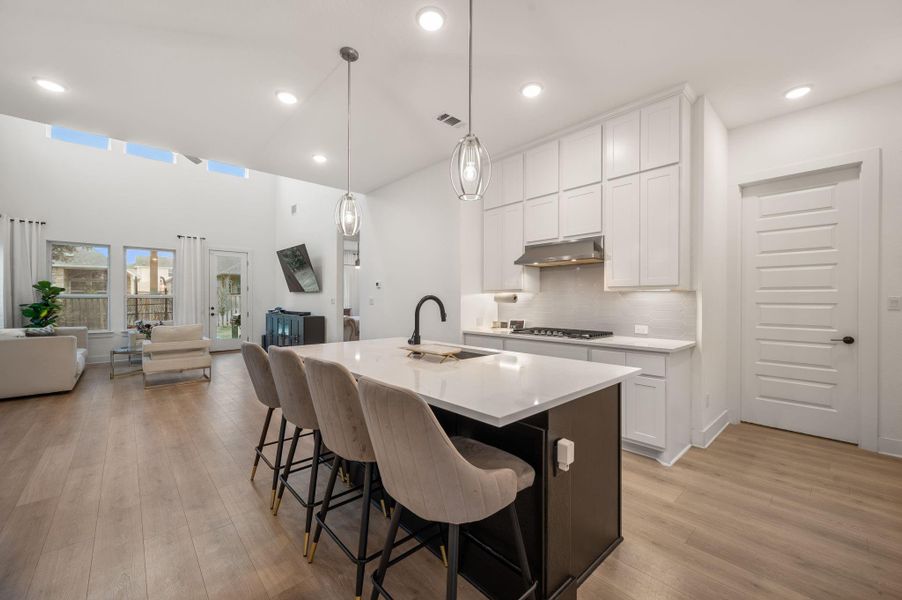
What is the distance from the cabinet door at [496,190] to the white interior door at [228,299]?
6727 mm

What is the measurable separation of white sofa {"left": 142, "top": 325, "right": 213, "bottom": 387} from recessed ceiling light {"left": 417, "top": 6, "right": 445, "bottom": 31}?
16.7 feet

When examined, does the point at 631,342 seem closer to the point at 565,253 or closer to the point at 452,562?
the point at 565,253

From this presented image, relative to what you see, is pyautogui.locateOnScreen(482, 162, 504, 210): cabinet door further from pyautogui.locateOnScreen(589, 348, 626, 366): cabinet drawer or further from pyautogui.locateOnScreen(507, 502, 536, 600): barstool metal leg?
pyautogui.locateOnScreen(507, 502, 536, 600): barstool metal leg

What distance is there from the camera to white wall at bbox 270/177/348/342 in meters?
6.88

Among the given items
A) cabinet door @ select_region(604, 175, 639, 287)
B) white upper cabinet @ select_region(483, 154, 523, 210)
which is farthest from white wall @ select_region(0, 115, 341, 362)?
cabinet door @ select_region(604, 175, 639, 287)

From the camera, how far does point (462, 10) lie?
2104 millimetres

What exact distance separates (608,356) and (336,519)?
2195 mm

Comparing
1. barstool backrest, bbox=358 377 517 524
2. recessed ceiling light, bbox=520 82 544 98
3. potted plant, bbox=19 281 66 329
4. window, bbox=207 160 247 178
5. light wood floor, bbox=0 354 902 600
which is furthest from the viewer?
window, bbox=207 160 247 178

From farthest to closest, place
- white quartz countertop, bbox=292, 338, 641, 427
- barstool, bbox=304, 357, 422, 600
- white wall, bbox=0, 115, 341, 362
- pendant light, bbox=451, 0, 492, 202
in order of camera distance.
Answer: white wall, bbox=0, 115, 341, 362, pendant light, bbox=451, 0, 492, 202, barstool, bbox=304, 357, 422, 600, white quartz countertop, bbox=292, 338, 641, 427

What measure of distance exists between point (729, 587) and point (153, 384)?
6462mm

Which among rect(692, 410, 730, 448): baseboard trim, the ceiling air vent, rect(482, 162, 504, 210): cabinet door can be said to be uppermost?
the ceiling air vent

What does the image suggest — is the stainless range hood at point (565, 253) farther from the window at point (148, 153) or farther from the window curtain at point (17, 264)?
the window curtain at point (17, 264)

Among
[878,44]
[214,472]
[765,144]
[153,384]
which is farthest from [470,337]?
[153,384]

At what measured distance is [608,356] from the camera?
2922 millimetres
